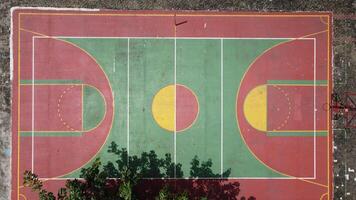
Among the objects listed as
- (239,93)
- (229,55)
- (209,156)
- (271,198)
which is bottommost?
(271,198)

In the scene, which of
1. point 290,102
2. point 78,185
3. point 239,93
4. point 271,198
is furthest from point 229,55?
point 78,185

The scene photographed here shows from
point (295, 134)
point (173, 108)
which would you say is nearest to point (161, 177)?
point (173, 108)

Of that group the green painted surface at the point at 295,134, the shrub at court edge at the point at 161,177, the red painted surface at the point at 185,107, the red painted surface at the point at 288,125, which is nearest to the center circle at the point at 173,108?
the red painted surface at the point at 185,107

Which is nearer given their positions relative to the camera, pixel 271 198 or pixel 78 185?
pixel 78 185

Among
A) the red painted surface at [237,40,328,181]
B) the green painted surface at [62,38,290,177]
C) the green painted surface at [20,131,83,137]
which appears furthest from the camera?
the red painted surface at [237,40,328,181]

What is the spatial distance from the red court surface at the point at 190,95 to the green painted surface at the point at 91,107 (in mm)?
32

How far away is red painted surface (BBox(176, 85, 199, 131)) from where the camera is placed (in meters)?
14.1

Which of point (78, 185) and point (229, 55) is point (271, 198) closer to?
point (229, 55)

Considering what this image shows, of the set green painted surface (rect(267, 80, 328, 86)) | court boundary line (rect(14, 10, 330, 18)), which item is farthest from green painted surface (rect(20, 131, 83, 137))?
green painted surface (rect(267, 80, 328, 86))

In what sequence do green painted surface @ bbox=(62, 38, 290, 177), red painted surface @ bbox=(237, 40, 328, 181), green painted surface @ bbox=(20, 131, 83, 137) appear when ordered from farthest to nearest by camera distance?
red painted surface @ bbox=(237, 40, 328, 181)
green painted surface @ bbox=(62, 38, 290, 177)
green painted surface @ bbox=(20, 131, 83, 137)

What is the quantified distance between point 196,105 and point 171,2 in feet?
11.4

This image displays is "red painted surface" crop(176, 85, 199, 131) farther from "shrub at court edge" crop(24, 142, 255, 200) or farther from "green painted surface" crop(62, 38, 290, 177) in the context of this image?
"shrub at court edge" crop(24, 142, 255, 200)

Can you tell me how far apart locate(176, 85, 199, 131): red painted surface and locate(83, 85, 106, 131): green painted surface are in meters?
2.49

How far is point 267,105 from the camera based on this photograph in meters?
14.2
